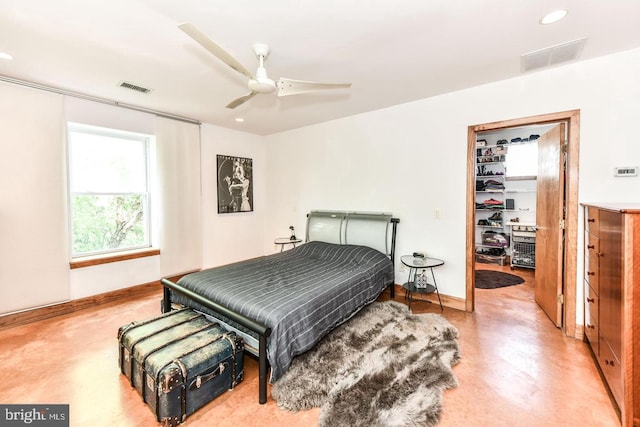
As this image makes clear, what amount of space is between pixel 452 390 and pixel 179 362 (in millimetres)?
1857

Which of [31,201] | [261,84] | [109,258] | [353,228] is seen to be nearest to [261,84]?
[261,84]

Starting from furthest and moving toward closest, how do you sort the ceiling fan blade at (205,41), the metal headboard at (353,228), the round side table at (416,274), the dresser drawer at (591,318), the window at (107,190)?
the metal headboard at (353,228)
the window at (107,190)
the round side table at (416,274)
the dresser drawer at (591,318)
the ceiling fan blade at (205,41)

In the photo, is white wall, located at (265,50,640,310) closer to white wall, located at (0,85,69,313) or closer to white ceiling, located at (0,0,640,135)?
white ceiling, located at (0,0,640,135)

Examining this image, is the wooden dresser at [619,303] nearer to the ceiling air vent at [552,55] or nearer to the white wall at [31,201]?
the ceiling air vent at [552,55]

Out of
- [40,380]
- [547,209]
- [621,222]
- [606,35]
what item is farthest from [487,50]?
[40,380]

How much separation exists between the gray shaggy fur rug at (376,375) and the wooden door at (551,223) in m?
1.21

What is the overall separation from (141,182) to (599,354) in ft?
17.5

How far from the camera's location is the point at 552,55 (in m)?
2.41

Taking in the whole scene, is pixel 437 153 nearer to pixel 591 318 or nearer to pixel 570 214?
pixel 570 214

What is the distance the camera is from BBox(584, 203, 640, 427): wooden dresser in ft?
5.07

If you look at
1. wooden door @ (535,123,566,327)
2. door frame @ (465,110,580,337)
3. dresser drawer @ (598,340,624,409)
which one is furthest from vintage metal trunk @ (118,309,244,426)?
wooden door @ (535,123,566,327)

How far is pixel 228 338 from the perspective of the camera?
1989 mm

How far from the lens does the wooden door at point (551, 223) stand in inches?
110

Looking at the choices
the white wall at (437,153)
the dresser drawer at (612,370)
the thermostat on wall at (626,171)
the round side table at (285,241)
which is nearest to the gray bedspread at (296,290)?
the white wall at (437,153)
